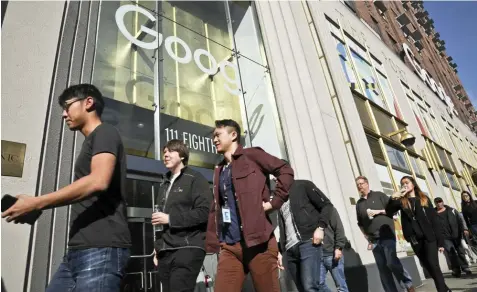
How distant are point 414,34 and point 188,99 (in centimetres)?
2986

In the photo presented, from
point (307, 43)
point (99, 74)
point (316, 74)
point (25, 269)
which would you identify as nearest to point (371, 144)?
point (316, 74)

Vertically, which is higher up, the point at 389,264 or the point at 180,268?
the point at 180,268

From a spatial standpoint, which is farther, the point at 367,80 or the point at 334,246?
the point at 367,80

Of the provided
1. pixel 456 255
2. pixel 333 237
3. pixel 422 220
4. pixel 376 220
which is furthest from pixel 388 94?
pixel 333 237

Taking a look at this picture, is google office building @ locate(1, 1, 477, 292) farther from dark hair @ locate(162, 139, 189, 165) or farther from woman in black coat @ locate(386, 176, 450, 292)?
woman in black coat @ locate(386, 176, 450, 292)

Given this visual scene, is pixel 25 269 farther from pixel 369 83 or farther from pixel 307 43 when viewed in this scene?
pixel 369 83

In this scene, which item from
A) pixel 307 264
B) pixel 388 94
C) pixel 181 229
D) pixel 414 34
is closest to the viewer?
pixel 181 229

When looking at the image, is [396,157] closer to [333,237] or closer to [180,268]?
[333,237]

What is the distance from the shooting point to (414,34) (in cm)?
2838

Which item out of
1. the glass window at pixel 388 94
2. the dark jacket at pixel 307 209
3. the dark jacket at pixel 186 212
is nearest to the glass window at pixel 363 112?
the glass window at pixel 388 94

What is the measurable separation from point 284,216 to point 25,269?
2.62 meters

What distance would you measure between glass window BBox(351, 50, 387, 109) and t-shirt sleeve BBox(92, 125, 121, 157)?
9.87m

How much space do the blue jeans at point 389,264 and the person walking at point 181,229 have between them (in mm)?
3367

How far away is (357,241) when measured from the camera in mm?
6195
